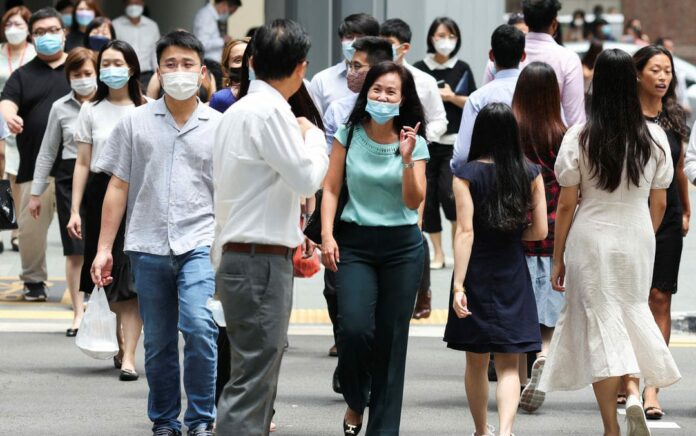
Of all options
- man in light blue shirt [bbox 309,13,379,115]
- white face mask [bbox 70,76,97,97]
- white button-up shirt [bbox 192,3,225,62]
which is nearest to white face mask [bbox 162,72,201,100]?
man in light blue shirt [bbox 309,13,379,115]

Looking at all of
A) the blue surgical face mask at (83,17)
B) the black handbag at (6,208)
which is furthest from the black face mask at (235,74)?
the blue surgical face mask at (83,17)

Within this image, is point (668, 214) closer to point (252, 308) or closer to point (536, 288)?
point (536, 288)

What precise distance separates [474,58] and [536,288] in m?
7.80

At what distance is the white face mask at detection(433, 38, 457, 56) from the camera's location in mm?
12781

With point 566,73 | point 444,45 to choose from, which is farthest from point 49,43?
point 566,73

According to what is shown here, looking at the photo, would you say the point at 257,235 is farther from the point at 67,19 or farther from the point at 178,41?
the point at 67,19

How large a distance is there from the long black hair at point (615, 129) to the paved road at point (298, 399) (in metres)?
1.48

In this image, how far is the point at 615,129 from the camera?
6.95 m

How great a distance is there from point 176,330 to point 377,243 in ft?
3.32

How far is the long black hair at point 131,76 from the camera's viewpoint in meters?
8.77

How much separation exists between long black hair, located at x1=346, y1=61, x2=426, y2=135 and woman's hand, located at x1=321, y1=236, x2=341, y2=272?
56cm

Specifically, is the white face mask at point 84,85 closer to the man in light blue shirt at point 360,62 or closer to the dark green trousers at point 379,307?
the man in light blue shirt at point 360,62

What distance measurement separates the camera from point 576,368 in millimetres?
7156

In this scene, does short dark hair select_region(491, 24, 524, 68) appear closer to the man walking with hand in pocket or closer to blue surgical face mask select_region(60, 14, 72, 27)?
the man walking with hand in pocket
